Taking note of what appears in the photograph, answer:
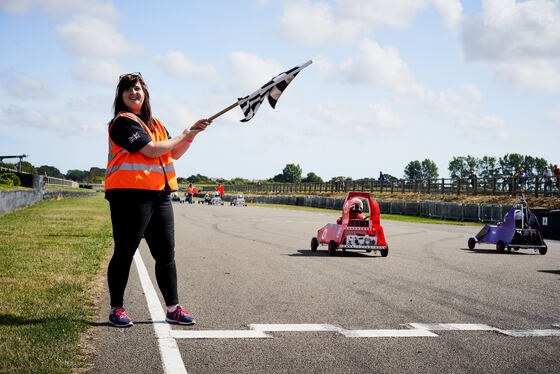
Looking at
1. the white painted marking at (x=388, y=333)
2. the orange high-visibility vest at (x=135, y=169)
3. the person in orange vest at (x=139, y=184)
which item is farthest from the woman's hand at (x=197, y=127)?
the white painted marking at (x=388, y=333)

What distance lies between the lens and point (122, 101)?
4.93 meters

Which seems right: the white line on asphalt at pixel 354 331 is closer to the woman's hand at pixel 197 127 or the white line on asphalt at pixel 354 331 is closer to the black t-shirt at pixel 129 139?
the black t-shirt at pixel 129 139

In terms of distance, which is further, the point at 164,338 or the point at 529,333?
the point at 529,333

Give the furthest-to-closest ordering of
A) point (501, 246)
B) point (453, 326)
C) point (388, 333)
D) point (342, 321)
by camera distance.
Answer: point (501, 246)
point (342, 321)
point (453, 326)
point (388, 333)

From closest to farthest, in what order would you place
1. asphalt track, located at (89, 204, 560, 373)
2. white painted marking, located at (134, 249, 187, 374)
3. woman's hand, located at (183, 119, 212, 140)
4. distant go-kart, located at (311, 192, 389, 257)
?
white painted marking, located at (134, 249, 187, 374) → asphalt track, located at (89, 204, 560, 373) → woman's hand, located at (183, 119, 212, 140) → distant go-kart, located at (311, 192, 389, 257)

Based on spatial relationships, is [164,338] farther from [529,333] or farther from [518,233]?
[518,233]

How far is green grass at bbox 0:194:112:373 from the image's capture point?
12.6ft

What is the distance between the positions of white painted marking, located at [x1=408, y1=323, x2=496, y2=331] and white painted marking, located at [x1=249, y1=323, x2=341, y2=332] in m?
0.81

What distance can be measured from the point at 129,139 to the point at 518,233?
37.6ft

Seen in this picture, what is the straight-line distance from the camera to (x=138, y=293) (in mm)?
6766

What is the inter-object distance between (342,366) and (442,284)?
437 centimetres

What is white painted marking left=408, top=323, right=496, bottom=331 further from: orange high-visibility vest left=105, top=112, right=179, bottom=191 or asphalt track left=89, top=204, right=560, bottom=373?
orange high-visibility vest left=105, top=112, right=179, bottom=191

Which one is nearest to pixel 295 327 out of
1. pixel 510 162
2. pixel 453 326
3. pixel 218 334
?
pixel 218 334

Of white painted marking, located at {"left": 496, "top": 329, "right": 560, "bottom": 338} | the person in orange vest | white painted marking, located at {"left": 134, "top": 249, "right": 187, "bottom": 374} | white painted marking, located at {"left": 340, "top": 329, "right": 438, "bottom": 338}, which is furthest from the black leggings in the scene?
white painted marking, located at {"left": 496, "top": 329, "right": 560, "bottom": 338}
